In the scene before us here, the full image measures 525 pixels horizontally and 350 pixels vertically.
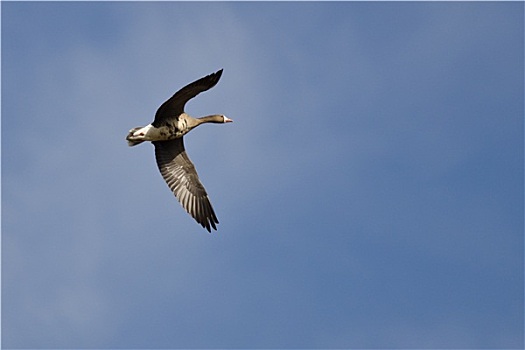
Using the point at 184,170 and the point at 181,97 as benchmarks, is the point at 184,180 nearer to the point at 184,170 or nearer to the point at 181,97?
the point at 184,170

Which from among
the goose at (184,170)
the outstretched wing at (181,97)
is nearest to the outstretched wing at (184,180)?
the goose at (184,170)

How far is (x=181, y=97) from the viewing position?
1022 inches

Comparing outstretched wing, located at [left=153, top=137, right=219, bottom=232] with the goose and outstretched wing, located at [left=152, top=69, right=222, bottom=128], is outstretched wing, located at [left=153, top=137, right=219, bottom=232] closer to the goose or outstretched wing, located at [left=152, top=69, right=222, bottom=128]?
the goose

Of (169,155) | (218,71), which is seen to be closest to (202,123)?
(169,155)

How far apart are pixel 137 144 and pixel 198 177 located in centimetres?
245

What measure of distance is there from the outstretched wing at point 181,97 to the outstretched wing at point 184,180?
6.47 ft

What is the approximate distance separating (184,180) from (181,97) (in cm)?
399

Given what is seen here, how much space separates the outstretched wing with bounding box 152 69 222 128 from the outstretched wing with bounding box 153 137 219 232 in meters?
1.97

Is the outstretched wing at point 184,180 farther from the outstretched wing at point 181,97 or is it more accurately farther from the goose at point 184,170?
the outstretched wing at point 181,97

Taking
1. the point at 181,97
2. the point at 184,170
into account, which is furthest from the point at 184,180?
the point at 181,97

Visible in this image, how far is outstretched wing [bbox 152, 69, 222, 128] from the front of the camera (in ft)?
82.4

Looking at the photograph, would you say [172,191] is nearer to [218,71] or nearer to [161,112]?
[161,112]

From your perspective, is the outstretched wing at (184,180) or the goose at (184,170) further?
the outstretched wing at (184,180)

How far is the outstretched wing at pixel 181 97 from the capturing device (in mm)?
25109
